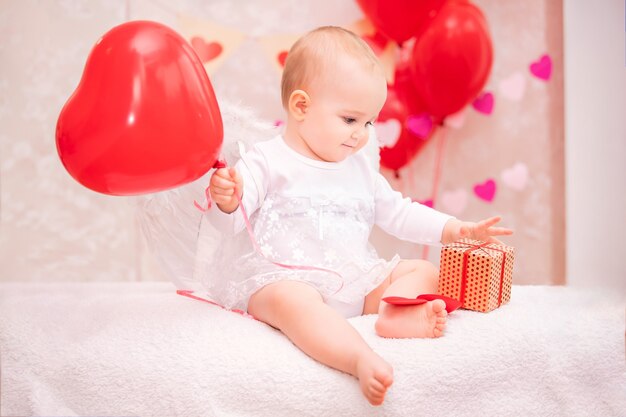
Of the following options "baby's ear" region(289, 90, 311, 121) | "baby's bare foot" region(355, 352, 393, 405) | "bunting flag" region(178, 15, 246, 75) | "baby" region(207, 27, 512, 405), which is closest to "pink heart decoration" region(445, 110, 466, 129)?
"bunting flag" region(178, 15, 246, 75)

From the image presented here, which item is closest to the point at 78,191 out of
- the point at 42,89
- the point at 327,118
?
the point at 42,89

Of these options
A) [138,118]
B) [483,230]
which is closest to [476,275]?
[483,230]

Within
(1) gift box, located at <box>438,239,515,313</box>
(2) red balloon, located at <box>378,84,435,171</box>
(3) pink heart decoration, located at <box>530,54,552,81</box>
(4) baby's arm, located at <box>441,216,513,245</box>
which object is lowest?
(1) gift box, located at <box>438,239,515,313</box>

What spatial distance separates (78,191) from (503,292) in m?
1.24

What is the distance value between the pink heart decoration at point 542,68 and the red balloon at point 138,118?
4.75 feet

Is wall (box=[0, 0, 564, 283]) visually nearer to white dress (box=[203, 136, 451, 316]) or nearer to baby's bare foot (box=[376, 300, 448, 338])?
white dress (box=[203, 136, 451, 316])

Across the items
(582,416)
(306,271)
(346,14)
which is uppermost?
(346,14)

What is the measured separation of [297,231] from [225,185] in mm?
192

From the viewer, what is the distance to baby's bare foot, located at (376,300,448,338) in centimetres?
88

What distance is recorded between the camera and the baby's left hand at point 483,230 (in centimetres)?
104

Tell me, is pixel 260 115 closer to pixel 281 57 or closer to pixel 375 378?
pixel 281 57

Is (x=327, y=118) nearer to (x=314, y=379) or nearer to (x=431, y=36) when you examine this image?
(x=314, y=379)

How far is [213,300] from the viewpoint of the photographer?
3.62ft

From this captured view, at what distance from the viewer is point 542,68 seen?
1.96 m
